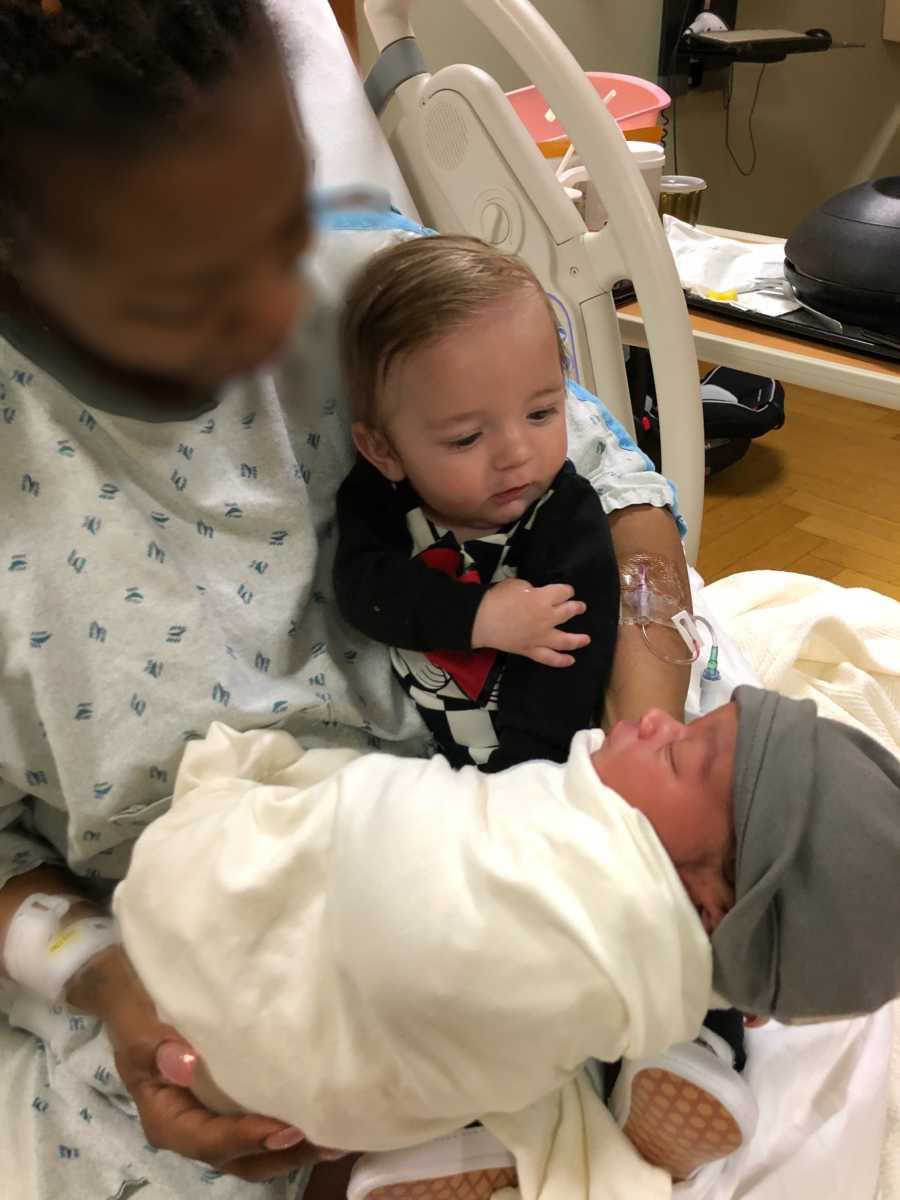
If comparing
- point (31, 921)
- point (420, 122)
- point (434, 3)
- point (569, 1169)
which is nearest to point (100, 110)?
point (31, 921)

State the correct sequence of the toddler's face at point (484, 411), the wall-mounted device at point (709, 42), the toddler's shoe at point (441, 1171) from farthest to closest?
the wall-mounted device at point (709, 42), the toddler's face at point (484, 411), the toddler's shoe at point (441, 1171)

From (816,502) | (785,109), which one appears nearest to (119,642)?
(816,502)

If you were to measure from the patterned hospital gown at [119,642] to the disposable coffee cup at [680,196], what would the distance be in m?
1.17

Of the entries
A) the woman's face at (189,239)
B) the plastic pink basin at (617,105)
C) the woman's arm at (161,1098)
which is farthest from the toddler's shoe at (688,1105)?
the plastic pink basin at (617,105)

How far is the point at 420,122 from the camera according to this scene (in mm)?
1137

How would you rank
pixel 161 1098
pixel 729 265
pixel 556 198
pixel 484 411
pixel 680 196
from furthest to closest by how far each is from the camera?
pixel 680 196 → pixel 729 265 → pixel 556 198 → pixel 484 411 → pixel 161 1098

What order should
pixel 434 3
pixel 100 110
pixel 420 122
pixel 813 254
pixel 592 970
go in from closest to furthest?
1. pixel 100 110
2. pixel 592 970
3. pixel 420 122
4. pixel 813 254
5. pixel 434 3

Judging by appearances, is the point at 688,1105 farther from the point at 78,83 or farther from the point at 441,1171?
the point at 78,83

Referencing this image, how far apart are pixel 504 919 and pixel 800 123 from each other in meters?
3.53

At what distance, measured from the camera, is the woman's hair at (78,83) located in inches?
12.6

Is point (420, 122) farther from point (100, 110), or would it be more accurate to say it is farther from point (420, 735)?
point (100, 110)

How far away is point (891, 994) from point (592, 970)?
18 cm

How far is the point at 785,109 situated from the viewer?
3182 millimetres

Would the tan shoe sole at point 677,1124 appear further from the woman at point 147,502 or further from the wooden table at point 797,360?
the wooden table at point 797,360
